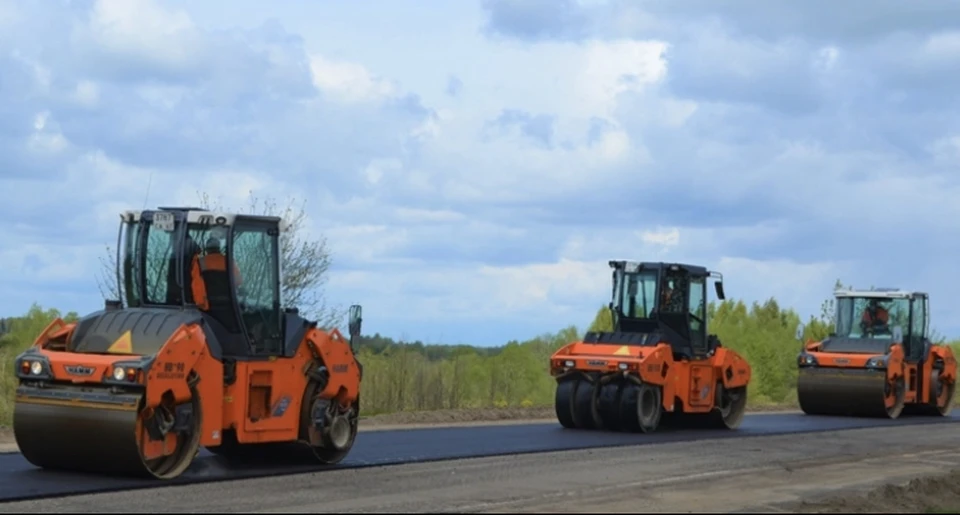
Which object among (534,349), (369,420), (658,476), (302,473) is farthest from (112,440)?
(534,349)

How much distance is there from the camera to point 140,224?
1586cm

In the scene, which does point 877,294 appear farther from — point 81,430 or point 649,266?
point 81,430

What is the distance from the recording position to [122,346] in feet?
47.4

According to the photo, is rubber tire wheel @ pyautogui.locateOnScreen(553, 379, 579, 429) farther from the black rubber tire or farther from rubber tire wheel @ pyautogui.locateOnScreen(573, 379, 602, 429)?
the black rubber tire

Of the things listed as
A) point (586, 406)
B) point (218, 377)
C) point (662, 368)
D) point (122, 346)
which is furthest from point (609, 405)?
point (122, 346)

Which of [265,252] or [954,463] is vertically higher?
[265,252]

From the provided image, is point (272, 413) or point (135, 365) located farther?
point (272, 413)

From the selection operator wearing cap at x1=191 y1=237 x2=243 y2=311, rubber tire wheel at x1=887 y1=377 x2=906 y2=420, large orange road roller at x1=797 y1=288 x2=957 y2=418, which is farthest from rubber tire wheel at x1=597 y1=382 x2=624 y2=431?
rubber tire wheel at x1=887 y1=377 x2=906 y2=420

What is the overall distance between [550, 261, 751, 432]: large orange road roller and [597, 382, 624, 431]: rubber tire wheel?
0.6 inches

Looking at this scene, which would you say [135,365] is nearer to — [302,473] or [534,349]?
[302,473]

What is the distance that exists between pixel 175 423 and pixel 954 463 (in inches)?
421

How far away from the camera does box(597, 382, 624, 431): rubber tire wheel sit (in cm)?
2300

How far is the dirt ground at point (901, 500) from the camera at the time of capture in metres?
13.3

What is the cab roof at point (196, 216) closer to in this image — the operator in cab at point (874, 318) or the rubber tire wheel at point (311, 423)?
the rubber tire wheel at point (311, 423)
